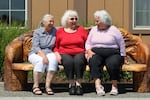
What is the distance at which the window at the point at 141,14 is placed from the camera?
39.7 ft

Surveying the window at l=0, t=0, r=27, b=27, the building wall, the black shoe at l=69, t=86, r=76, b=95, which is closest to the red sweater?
the black shoe at l=69, t=86, r=76, b=95

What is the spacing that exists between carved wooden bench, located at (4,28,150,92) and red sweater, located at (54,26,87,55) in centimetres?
28

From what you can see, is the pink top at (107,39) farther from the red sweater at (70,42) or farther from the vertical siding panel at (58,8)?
the vertical siding panel at (58,8)

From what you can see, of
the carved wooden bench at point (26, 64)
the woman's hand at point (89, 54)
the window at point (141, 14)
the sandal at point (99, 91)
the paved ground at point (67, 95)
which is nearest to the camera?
the paved ground at point (67, 95)

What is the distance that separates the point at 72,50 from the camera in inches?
315

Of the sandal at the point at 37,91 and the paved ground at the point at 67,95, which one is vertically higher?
the sandal at the point at 37,91

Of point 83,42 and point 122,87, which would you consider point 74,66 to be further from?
point 122,87

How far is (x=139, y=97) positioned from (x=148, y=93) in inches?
18.4

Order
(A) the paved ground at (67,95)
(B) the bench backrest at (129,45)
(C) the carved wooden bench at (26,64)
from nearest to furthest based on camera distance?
(A) the paved ground at (67,95)
(C) the carved wooden bench at (26,64)
(B) the bench backrest at (129,45)

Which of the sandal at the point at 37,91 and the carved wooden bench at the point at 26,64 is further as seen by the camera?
the carved wooden bench at the point at 26,64

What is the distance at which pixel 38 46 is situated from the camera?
8117 mm

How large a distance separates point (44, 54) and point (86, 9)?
404cm

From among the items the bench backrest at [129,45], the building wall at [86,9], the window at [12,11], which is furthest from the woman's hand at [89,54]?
the window at [12,11]

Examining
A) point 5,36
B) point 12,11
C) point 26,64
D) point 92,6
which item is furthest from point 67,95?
point 12,11
